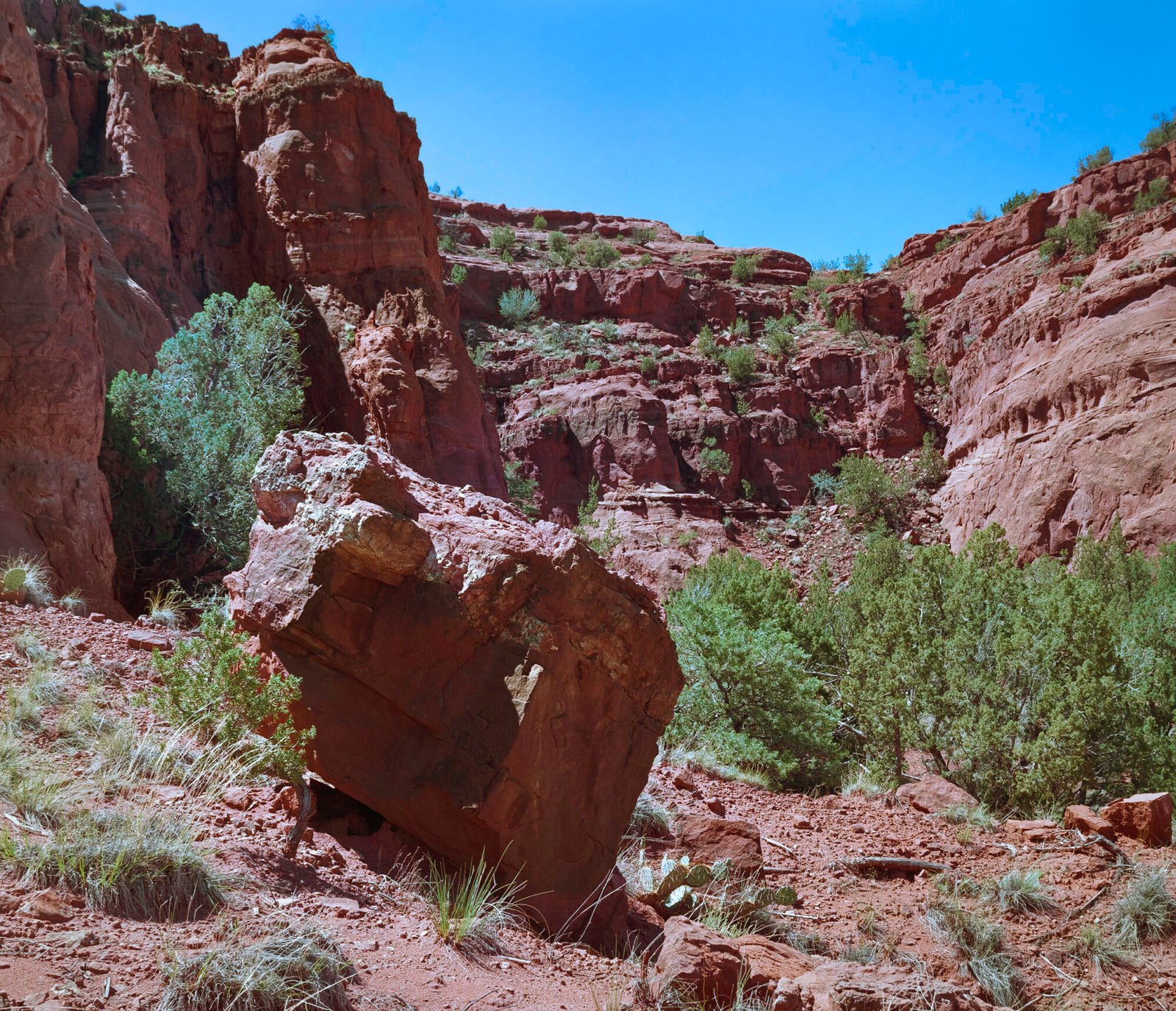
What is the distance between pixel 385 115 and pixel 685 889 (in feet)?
71.6

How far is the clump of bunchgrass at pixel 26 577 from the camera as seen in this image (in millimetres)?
7809

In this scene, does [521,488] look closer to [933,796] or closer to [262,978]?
[933,796]

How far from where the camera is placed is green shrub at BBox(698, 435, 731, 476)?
35781mm

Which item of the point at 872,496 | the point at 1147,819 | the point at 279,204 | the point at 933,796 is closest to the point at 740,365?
the point at 872,496

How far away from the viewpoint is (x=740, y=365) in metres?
39.9

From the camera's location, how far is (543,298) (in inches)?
1730

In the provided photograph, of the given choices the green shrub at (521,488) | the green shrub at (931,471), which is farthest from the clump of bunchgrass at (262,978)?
the green shrub at (931,471)

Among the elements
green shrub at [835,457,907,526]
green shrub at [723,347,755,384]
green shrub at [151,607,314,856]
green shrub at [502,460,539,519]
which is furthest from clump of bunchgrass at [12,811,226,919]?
green shrub at [723,347,755,384]

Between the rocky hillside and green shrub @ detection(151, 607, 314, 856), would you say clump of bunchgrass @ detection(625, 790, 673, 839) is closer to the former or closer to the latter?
green shrub @ detection(151, 607, 314, 856)

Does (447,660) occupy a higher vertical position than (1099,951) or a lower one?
higher

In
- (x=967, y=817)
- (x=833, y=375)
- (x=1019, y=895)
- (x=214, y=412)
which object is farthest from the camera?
(x=833, y=375)

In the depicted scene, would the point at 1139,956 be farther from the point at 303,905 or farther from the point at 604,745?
the point at 303,905

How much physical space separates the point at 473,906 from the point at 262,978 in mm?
1502

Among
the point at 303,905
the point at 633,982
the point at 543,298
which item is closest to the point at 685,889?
the point at 633,982
